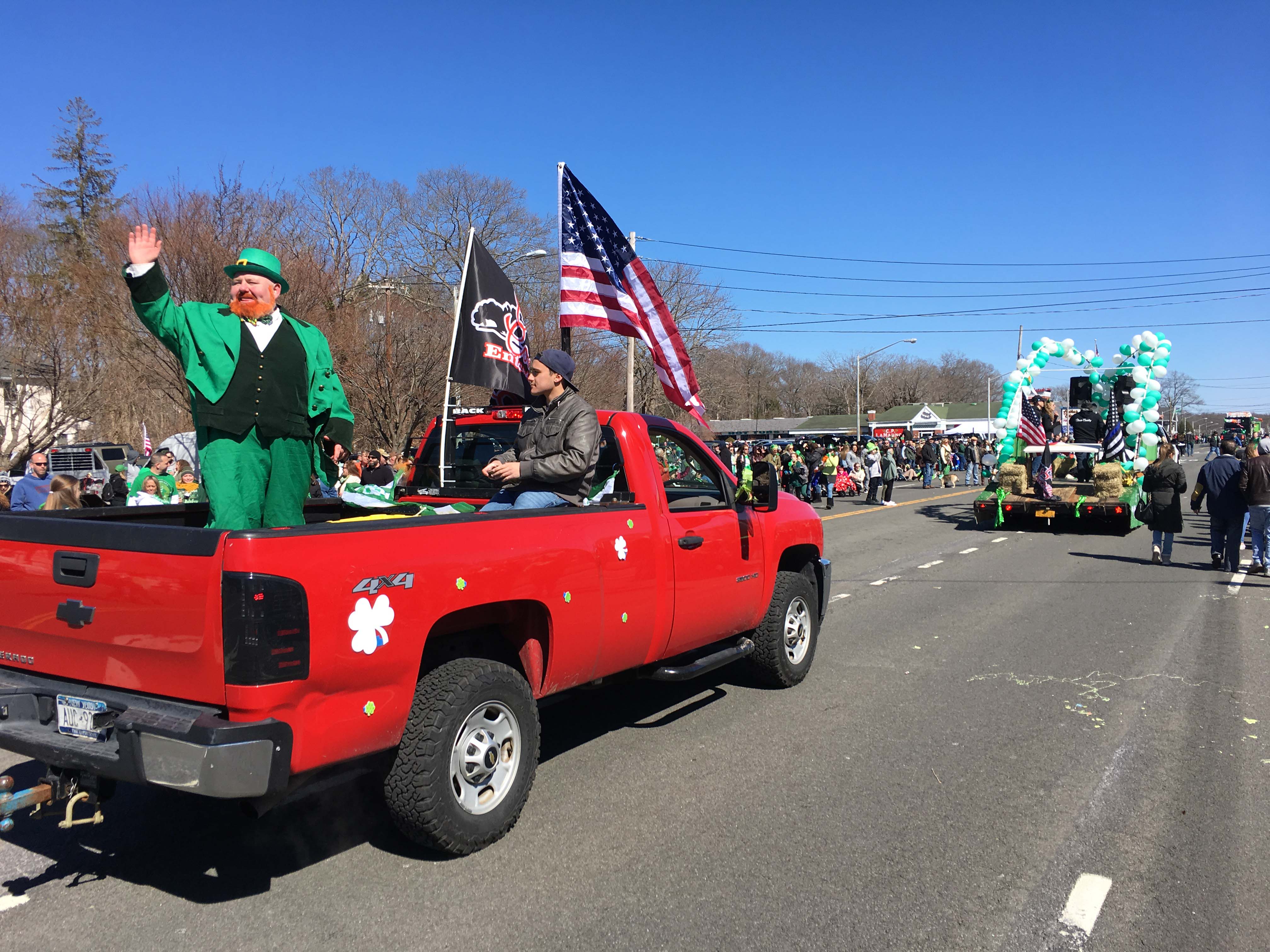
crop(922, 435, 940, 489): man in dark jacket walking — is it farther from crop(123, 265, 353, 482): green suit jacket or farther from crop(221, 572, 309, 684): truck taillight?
crop(221, 572, 309, 684): truck taillight

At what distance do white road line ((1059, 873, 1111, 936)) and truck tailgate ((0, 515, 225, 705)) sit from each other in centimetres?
305

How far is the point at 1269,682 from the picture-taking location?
6.30 m

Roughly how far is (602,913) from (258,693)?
1.45m

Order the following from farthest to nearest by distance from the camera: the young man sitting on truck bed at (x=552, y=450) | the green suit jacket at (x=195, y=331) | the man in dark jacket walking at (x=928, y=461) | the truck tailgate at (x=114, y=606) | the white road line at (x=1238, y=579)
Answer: the man in dark jacket walking at (x=928, y=461)
the white road line at (x=1238, y=579)
the young man sitting on truck bed at (x=552, y=450)
the green suit jacket at (x=195, y=331)
the truck tailgate at (x=114, y=606)

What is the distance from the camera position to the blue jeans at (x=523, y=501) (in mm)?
4379

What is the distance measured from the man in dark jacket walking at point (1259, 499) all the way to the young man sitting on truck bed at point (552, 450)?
10.2m

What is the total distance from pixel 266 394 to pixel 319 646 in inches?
50.5

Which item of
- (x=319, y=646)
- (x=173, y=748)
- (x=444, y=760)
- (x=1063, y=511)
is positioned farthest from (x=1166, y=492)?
(x=173, y=748)

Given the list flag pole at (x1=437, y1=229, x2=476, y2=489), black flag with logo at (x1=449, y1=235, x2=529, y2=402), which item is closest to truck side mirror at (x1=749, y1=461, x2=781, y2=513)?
flag pole at (x1=437, y1=229, x2=476, y2=489)

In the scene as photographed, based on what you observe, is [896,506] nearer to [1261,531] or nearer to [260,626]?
[1261,531]

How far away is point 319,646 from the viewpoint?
9.32ft

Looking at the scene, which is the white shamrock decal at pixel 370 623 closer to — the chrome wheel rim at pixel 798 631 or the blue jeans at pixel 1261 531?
the chrome wheel rim at pixel 798 631

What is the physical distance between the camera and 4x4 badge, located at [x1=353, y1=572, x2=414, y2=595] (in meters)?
2.97

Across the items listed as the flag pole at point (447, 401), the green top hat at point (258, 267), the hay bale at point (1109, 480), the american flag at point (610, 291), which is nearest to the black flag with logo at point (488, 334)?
the flag pole at point (447, 401)
